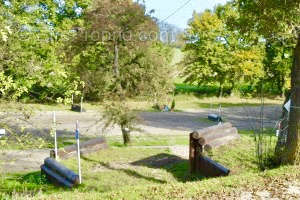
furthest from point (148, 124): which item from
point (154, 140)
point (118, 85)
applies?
point (118, 85)

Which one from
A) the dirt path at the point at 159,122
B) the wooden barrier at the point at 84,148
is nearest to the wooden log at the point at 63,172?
the wooden barrier at the point at 84,148

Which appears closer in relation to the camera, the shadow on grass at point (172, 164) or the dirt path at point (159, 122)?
the shadow on grass at point (172, 164)

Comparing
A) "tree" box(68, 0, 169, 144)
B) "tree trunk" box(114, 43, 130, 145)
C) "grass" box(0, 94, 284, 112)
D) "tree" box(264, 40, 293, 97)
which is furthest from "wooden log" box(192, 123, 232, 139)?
"tree" box(264, 40, 293, 97)

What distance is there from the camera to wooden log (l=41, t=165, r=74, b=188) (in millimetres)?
9522

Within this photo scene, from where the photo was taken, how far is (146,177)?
1048cm

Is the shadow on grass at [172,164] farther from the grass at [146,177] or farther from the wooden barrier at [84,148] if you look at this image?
the wooden barrier at [84,148]

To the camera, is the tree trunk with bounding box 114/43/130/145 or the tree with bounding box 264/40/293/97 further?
the tree with bounding box 264/40/293/97

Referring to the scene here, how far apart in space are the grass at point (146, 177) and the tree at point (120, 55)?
7.83 feet

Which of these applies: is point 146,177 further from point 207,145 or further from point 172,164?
point 207,145

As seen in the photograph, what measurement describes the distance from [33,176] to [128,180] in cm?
324

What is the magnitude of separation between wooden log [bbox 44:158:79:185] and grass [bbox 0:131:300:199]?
0.34 metres

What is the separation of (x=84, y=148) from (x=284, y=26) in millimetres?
8626

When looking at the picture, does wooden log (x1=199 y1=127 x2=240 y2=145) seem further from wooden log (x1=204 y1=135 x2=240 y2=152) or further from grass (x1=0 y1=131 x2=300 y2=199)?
grass (x1=0 y1=131 x2=300 y2=199)

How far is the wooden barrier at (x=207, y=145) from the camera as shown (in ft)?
31.3
